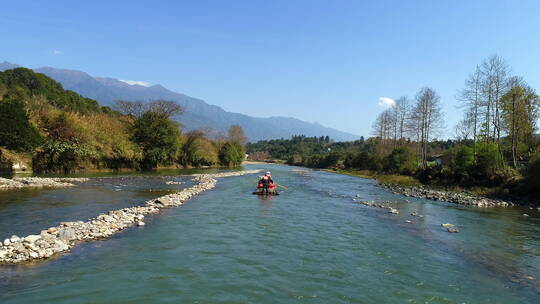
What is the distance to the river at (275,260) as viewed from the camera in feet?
24.8

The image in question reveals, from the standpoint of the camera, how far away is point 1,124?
99.5 ft

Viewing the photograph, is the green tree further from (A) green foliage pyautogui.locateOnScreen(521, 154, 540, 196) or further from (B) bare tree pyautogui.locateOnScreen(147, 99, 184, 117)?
(B) bare tree pyautogui.locateOnScreen(147, 99, 184, 117)

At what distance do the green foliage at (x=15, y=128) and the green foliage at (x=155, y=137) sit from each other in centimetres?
2084

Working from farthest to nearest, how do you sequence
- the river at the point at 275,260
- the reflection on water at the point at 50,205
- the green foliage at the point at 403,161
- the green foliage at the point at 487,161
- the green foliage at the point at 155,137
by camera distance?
the green foliage at the point at 155,137 → the green foliage at the point at 403,161 → the green foliage at the point at 487,161 → the reflection on water at the point at 50,205 → the river at the point at 275,260

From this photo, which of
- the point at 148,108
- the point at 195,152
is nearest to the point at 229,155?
the point at 195,152

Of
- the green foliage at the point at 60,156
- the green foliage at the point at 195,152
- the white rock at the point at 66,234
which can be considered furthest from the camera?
the green foliage at the point at 195,152

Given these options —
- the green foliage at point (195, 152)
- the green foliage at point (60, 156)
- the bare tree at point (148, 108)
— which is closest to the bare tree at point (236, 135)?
the green foliage at point (195, 152)

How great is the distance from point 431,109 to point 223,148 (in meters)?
54.0

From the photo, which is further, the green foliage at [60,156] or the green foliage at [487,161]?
the green foliage at [60,156]

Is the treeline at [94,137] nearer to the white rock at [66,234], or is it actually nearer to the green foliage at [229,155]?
the green foliage at [229,155]

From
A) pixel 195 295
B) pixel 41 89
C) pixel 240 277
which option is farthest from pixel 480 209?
pixel 41 89

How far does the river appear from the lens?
24.8 ft

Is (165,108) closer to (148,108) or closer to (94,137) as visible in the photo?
(148,108)

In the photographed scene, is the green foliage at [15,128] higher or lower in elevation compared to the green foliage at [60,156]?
higher
